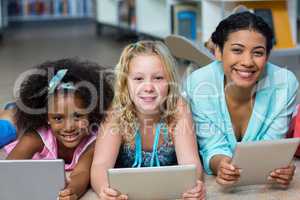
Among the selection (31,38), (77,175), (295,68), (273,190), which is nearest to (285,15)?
(295,68)

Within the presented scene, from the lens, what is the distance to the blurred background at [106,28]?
9.38 ft

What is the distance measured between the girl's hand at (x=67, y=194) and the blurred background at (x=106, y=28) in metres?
0.79

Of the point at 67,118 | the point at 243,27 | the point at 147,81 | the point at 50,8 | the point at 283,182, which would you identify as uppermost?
the point at 50,8

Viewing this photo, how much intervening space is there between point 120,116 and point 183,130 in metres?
0.17

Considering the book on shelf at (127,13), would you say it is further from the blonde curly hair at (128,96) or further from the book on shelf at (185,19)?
the blonde curly hair at (128,96)

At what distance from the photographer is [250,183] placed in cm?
132

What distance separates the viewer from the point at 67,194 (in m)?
1.23

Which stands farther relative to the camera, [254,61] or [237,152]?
[254,61]

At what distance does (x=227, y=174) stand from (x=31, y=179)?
47 cm

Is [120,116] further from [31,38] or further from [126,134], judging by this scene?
[31,38]

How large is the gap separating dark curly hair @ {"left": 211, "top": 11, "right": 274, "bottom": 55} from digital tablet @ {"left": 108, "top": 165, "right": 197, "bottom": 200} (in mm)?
488

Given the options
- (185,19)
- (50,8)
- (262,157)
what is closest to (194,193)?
(262,157)

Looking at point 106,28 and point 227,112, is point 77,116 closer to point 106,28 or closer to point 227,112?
point 227,112

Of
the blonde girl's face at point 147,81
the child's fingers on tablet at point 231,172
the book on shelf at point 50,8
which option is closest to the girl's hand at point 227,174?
the child's fingers on tablet at point 231,172
